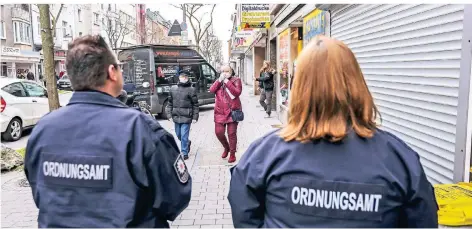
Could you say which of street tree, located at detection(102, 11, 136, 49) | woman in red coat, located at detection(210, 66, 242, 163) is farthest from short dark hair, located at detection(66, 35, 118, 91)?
street tree, located at detection(102, 11, 136, 49)

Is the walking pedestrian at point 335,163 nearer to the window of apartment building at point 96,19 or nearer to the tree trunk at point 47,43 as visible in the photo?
the tree trunk at point 47,43

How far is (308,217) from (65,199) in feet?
3.58

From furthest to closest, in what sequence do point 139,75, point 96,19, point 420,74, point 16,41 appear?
point 96,19
point 16,41
point 139,75
point 420,74

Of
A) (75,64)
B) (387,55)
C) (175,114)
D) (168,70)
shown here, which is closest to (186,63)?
(168,70)

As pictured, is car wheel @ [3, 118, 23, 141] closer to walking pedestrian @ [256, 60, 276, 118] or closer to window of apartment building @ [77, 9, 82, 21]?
walking pedestrian @ [256, 60, 276, 118]

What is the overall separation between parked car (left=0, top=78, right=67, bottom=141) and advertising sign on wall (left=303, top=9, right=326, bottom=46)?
21.8 ft

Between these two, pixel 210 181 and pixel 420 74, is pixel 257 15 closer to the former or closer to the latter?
pixel 210 181

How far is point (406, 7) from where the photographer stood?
4.56 metres

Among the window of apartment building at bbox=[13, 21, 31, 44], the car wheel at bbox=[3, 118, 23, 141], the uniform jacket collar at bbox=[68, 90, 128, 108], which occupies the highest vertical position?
the window of apartment building at bbox=[13, 21, 31, 44]

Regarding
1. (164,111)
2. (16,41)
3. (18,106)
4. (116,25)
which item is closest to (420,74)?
(18,106)

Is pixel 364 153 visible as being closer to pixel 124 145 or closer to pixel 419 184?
pixel 419 184

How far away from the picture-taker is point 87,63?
1.91m

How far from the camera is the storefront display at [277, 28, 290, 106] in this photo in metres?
12.4

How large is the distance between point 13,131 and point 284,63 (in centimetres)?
769
